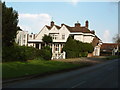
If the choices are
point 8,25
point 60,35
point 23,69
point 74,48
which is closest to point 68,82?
point 23,69

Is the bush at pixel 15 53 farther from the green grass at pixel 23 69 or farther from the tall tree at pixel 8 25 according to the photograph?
the green grass at pixel 23 69

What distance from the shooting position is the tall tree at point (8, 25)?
25605 millimetres

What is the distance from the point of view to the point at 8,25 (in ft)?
86.0

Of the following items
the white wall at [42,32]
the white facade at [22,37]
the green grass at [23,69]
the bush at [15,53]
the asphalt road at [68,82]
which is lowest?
the asphalt road at [68,82]

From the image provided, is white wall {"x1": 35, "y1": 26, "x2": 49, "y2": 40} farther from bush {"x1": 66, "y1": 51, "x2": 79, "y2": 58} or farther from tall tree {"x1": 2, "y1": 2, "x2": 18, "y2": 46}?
tall tree {"x1": 2, "y1": 2, "x2": 18, "y2": 46}

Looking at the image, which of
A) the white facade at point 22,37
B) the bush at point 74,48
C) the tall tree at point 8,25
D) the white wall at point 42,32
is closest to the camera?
the tall tree at point 8,25

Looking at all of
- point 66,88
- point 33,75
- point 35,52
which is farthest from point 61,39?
point 66,88

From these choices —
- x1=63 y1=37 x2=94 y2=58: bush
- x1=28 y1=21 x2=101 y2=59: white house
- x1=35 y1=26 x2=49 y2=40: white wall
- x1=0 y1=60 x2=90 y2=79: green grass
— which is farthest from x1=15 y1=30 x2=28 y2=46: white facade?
x1=0 y1=60 x2=90 y2=79: green grass

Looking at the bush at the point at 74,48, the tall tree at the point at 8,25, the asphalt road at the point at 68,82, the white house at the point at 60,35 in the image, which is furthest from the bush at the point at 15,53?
the white house at the point at 60,35

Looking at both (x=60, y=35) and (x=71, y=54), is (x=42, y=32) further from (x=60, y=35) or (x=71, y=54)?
(x=71, y=54)

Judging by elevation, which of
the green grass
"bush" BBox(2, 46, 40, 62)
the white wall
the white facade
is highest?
the white wall

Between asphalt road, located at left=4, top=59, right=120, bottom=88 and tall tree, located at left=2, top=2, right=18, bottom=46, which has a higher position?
tall tree, located at left=2, top=2, right=18, bottom=46

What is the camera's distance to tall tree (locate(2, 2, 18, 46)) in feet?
84.0

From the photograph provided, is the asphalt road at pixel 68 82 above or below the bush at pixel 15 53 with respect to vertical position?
below
